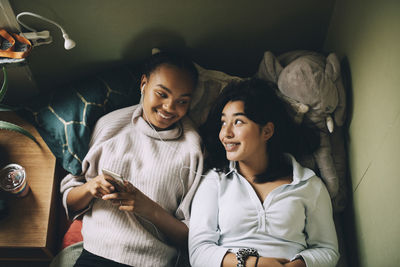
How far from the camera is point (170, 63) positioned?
1432mm

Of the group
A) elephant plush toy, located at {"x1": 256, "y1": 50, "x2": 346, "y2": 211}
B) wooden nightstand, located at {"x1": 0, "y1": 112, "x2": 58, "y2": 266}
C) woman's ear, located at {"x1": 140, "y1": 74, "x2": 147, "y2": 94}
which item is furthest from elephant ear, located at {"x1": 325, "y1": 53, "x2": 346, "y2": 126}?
wooden nightstand, located at {"x1": 0, "y1": 112, "x2": 58, "y2": 266}

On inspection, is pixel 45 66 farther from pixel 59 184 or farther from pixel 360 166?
pixel 360 166

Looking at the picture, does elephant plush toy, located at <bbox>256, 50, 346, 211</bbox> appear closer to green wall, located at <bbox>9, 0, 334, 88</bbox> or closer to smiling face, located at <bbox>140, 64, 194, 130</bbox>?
green wall, located at <bbox>9, 0, 334, 88</bbox>

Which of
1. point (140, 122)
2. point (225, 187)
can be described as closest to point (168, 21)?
point (140, 122)

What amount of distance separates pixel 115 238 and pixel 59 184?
0.40 m

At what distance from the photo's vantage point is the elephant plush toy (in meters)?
1.36

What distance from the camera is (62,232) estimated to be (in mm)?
1520

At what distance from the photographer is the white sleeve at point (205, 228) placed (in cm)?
123

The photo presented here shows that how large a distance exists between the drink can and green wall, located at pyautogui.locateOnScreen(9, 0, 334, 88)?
483 millimetres

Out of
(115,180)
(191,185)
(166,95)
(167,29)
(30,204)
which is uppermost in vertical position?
(167,29)

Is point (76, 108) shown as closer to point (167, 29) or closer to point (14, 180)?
point (14, 180)

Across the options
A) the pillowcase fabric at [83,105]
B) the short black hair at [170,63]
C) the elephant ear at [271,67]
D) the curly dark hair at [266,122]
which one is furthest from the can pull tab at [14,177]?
the elephant ear at [271,67]

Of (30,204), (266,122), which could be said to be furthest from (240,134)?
(30,204)

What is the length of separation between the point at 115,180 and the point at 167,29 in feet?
2.47
